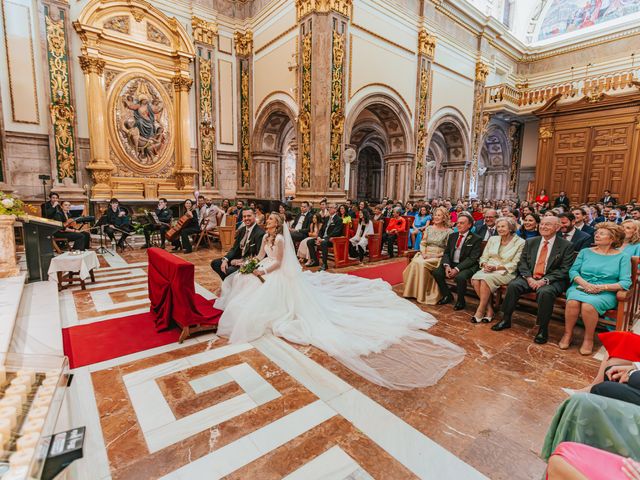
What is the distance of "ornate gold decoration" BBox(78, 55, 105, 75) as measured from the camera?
9.25m

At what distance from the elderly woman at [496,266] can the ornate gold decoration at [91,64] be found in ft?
36.0

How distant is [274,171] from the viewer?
13.0 m

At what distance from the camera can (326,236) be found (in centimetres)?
690

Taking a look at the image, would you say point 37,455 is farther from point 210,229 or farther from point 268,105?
point 268,105

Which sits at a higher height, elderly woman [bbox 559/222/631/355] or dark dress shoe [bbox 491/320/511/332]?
elderly woman [bbox 559/222/631/355]

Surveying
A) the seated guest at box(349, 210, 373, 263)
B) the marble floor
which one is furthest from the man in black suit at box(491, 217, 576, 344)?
the seated guest at box(349, 210, 373, 263)

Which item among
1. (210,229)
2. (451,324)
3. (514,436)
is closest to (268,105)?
(210,229)

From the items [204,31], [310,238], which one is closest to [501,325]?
[310,238]

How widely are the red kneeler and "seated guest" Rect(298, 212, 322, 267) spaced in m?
3.36

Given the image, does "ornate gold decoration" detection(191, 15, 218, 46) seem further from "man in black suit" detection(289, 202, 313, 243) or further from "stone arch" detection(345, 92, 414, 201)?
"man in black suit" detection(289, 202, 313, 243)

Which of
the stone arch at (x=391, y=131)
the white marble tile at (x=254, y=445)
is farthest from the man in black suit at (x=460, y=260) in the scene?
the stone arch at (x=391, y=131)

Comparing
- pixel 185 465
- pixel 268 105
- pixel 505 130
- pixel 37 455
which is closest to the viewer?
pixel 37 455

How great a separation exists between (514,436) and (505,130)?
702 inches

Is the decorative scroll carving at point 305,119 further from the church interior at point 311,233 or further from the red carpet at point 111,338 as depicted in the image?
the red carpet at point 111,338
